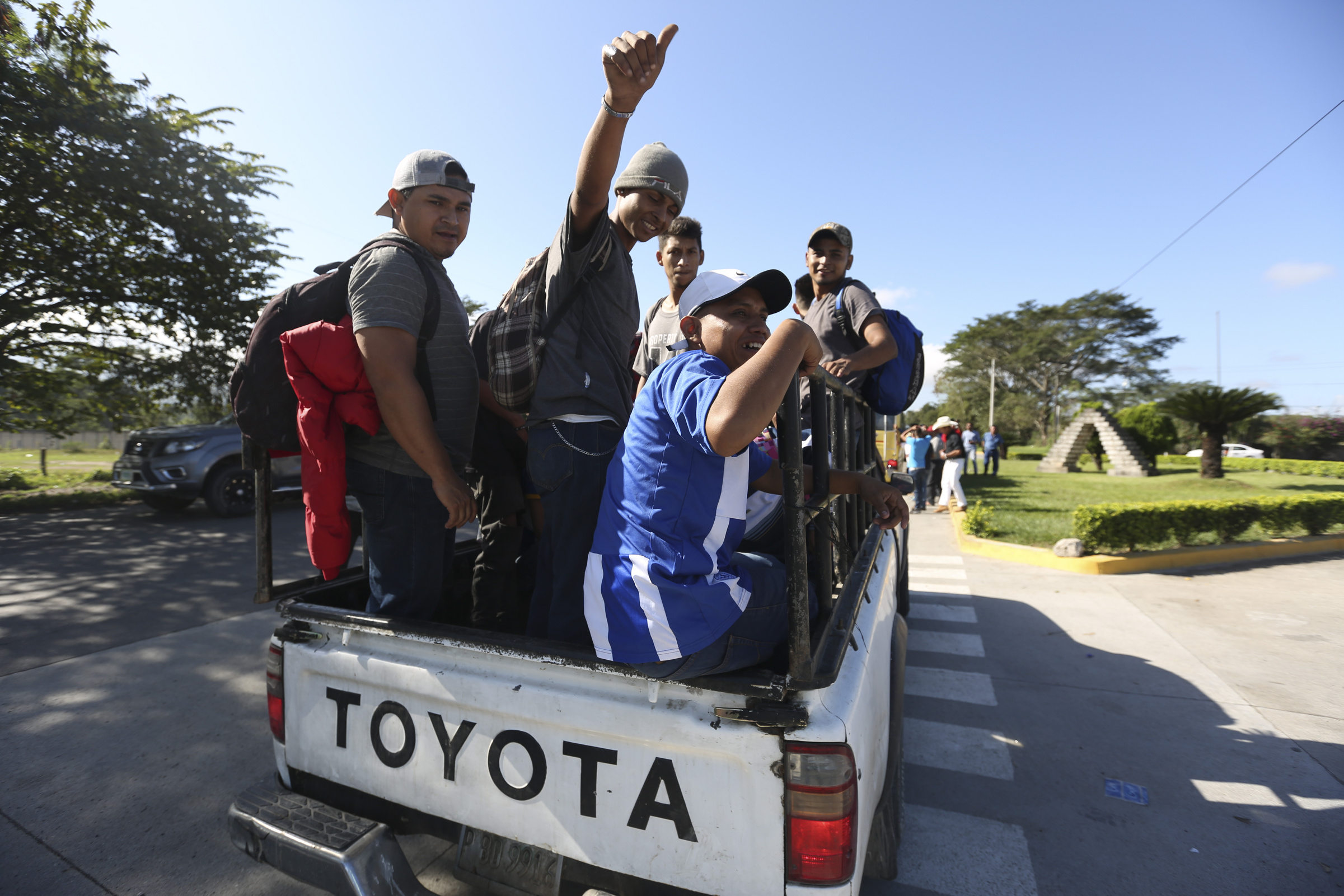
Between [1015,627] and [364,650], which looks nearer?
[364,650]

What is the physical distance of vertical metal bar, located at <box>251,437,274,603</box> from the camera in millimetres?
1940

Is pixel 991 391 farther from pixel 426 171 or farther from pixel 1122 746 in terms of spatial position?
pixel 426 171

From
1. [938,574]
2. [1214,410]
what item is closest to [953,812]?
[938,574]

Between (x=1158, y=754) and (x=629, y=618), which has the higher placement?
(x=629, y=618)

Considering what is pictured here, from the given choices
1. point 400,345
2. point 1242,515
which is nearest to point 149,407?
point 400,345

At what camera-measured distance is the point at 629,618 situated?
1429 mm

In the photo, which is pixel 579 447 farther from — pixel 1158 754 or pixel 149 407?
pixel 149 407

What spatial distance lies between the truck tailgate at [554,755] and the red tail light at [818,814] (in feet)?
0.09

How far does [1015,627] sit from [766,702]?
4.75 metres

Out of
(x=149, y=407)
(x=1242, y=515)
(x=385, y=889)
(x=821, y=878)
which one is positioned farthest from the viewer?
(x=149, y=407)

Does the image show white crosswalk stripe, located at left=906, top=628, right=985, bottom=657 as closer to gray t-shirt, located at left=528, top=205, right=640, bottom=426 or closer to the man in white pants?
gray t-shirt, located at left=528, top=205, right=640, bottom=426

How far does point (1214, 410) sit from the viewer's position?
54.2 ft

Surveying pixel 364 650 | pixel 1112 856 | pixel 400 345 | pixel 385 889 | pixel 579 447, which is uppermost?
pixel 400 345

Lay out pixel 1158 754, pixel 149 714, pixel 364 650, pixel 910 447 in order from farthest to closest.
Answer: pixel 910 447
pixel 149 714
pixel 1158 754
pixel 364 650
